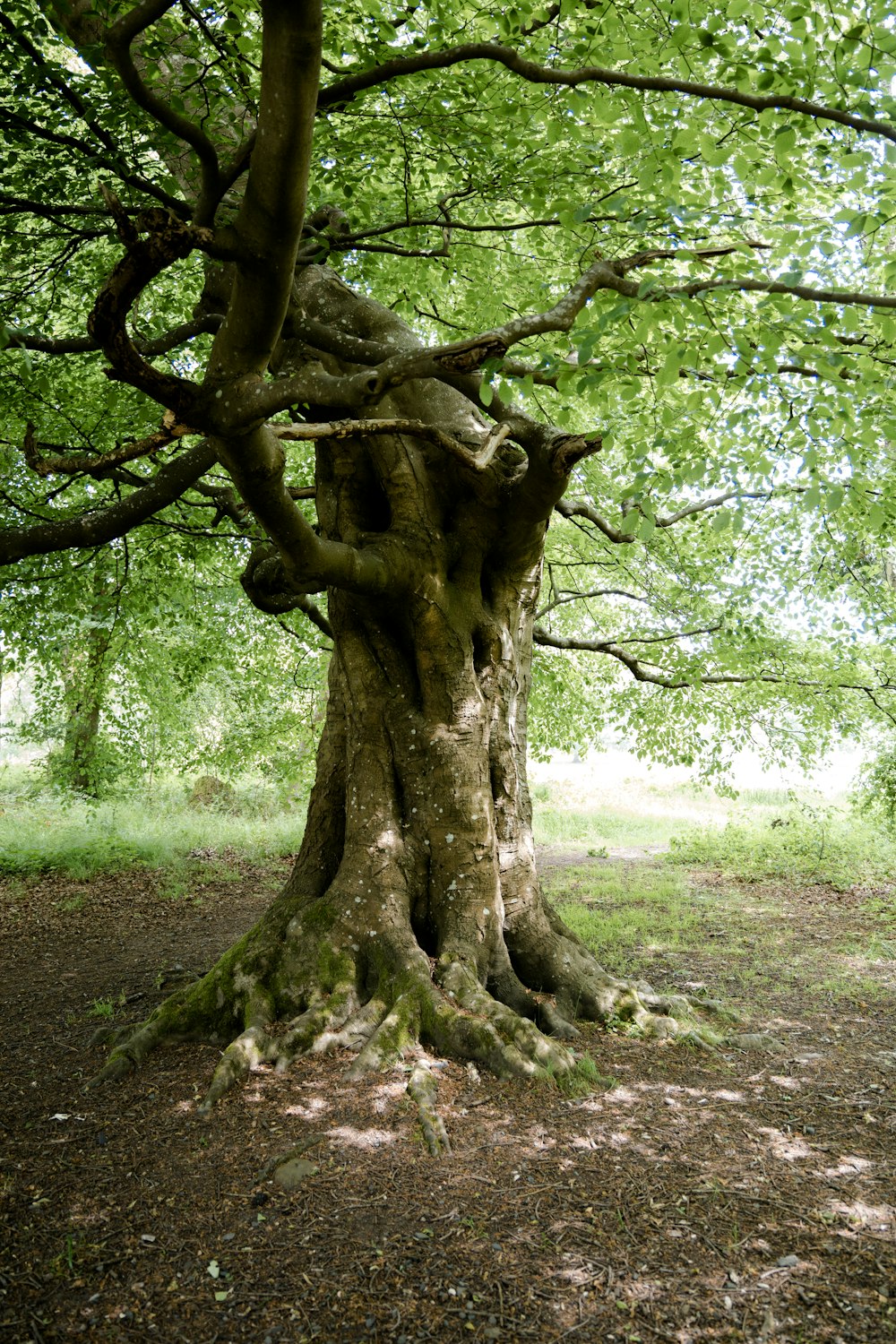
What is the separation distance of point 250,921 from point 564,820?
37.6 feet

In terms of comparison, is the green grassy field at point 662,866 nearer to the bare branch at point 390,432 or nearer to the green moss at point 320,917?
the green moss at point 320,917

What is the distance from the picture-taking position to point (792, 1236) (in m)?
3.25

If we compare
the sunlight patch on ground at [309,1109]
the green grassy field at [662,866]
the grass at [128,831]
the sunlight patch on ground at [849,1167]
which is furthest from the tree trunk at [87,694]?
the sunlight patch on ground at [849,1167]

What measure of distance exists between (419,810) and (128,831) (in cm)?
1001

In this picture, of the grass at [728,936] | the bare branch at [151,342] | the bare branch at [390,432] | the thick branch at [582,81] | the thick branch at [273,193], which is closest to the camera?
the thick branch at [273,193]

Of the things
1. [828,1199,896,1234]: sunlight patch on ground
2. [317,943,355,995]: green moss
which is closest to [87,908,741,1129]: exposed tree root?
[317,943,355,995]: green moss

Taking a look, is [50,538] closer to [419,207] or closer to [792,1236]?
[419,207]

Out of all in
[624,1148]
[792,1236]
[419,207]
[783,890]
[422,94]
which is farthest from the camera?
[783,890]

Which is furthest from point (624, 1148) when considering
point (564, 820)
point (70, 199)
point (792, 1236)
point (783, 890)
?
point (564, 820)

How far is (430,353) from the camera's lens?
402cm

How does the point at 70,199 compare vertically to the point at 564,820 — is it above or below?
above

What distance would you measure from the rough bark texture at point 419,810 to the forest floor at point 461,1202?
1.14 ft

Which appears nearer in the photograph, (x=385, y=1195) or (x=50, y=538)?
(x=385, y=1195)

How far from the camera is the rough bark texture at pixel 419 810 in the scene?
200 inches
